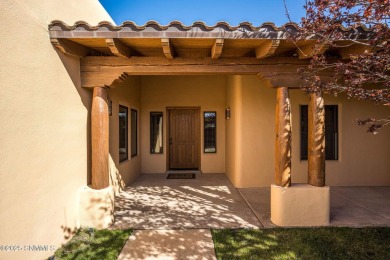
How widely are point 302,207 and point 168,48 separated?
3.29 meters

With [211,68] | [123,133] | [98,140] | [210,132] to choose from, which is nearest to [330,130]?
[210,132]

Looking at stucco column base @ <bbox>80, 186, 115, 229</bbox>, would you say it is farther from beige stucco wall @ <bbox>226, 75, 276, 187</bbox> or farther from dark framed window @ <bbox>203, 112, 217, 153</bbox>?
dark framed window @ <bbox>203, 112, 217, 153</bbox>

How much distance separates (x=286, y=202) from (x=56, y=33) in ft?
13.9

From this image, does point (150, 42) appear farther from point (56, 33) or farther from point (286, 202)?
point (286, 202)

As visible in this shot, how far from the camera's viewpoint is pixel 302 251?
3.04 metres

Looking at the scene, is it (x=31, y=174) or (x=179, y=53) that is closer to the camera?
(x=31, y=174)

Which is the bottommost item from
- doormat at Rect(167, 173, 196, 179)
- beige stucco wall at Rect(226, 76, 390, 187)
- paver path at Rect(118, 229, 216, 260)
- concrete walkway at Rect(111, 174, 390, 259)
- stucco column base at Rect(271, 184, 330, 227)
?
paver path at Rect(118, 229, 216, 260)

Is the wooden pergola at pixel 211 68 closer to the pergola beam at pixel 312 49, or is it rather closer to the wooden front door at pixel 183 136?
the pergola beam at pixel 312 49

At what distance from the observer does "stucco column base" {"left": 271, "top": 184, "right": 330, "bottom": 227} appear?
3.76m

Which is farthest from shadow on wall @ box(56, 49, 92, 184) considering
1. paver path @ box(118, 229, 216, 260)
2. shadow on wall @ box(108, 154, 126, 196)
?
paver path @ box(118, 229, 216, 260)

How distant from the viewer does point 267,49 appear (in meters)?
3.43

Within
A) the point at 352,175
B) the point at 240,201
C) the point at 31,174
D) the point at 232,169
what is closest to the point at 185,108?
the point at 232,169

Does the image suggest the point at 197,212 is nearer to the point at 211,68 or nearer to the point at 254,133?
the point at 211,68

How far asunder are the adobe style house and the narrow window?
2.78 feet
